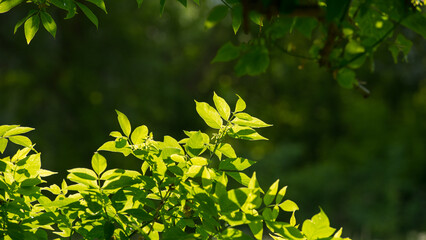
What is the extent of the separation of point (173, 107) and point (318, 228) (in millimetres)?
10729

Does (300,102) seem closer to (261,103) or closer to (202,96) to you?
(261,103)

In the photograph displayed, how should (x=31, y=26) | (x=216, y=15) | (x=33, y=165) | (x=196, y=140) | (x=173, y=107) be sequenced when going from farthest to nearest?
(x=173, y=107) → (x=31, y=26) → (x=33, y=165) → (x=196, y=140) → (x=216, y=15)

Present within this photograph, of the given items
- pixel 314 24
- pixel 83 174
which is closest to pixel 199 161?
pixel 83 174

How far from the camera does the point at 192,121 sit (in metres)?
12.1

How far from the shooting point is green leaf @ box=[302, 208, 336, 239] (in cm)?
101

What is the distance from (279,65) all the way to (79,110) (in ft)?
18.0

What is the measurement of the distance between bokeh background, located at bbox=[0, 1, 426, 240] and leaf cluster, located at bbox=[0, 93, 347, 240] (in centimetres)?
658

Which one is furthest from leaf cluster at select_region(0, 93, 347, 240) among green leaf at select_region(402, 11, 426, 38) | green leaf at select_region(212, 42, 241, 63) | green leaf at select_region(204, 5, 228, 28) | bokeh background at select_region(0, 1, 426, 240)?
bokeh background at select_region(0, 1, 426, 240)

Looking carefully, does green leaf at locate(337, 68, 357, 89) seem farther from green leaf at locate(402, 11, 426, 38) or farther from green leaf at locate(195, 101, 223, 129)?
green leaf at locate(195, 101, 223, 129)

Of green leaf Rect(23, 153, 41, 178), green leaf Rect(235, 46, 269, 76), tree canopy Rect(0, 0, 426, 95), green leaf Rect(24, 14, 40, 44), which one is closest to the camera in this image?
tree canopy Rect(0, 0, 426, 95)

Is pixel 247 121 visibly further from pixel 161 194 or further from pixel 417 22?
pixel 417 22

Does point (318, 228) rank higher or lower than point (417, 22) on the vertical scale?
lower

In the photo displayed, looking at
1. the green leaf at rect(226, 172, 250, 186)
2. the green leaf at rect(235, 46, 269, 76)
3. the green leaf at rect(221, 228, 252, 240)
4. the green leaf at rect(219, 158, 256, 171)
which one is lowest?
the green leaf at rect(221, 228, 252, 240)

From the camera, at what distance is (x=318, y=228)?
39.9 inches
